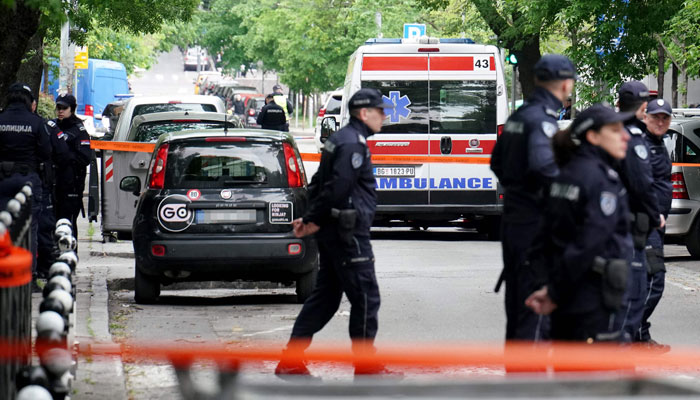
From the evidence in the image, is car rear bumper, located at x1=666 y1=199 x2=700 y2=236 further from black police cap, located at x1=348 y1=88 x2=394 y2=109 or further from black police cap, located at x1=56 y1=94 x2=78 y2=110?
black police cap, located at x1=348 y1=88 x2=394 y2=109

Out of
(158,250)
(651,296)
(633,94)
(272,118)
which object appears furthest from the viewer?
(272,118)

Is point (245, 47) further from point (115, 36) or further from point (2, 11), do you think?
point (2, 11)

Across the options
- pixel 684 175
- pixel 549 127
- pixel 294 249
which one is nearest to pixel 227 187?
pixel 294 249

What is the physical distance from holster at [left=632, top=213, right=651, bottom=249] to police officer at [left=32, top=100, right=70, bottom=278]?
587 centimetres

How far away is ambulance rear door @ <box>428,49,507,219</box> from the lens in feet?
58.3

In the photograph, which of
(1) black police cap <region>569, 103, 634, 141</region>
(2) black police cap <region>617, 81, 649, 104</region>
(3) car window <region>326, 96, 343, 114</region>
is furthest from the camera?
(3) car window <region>326, 96, 343, 114</region>

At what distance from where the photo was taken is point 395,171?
1775 cm

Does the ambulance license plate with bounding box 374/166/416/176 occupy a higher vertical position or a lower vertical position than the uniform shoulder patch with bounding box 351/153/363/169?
lower

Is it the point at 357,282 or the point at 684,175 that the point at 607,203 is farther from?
the point at 684,175

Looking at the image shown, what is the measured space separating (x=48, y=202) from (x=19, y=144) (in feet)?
4.15

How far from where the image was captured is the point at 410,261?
1552 centimetres

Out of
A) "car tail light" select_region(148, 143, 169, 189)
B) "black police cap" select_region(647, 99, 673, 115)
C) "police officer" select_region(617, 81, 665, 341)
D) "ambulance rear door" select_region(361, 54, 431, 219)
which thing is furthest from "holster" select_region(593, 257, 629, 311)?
"ambulance rear door" select_region(361, 54, 431, 219)

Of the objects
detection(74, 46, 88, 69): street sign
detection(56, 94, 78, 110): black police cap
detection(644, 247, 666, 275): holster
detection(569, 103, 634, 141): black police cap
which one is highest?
detection(74, 46, 88, 69): street sign

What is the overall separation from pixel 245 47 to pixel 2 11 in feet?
173
